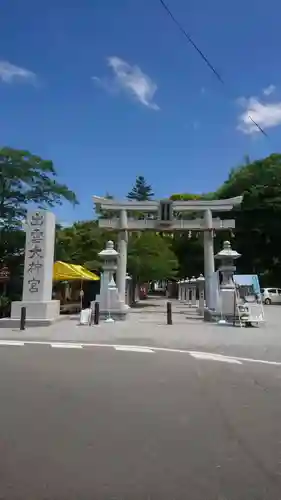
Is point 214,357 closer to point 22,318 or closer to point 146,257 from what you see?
point 22,318

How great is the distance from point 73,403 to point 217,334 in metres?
11.5

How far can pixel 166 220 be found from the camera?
95.3ft

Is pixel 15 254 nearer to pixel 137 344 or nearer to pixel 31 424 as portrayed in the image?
pixel 137 344

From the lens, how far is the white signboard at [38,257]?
21.8 m

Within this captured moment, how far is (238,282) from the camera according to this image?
20.8 m

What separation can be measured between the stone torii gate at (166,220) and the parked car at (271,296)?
14.0 metres

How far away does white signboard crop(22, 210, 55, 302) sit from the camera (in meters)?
21.8

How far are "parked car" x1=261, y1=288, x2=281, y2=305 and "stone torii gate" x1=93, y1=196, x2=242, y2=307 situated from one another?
1396 centimetres

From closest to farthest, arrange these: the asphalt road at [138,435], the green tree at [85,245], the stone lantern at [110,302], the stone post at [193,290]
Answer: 1. the asphalt road at [138,435]
2. the stone lantern at [110,302]
3. the green tree at [85,245]
4. the stone post at [193,290]

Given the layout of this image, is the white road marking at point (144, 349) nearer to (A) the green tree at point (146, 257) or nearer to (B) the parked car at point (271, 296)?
(A) the green tree at point (146, 257)

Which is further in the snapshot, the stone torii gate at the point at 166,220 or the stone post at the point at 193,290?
the stone post at the point at 193,290

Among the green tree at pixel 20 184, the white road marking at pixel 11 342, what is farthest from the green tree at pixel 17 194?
the white road marking at pixel 11 342

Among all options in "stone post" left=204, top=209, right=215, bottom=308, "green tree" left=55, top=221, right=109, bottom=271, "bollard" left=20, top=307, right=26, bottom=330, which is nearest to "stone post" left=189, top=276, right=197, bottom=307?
"green tree" left=55, top=221, right=109, bottom=271

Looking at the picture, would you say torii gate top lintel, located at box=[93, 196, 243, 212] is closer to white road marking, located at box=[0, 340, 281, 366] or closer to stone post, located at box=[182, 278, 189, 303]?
white road marking, located at box=[0, 340, 281, 366]
